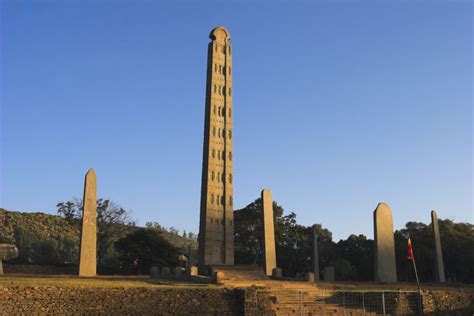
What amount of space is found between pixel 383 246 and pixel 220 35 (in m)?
17.5

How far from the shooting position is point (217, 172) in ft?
Result: 97.3

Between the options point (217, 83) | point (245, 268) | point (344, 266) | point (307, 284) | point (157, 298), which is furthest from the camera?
point (344, 266)

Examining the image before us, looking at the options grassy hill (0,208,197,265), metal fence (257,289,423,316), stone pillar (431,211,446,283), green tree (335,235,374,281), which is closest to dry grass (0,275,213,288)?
metal fence (257,289,423,316)

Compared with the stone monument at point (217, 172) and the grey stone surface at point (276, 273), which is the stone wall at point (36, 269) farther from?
the grey stone surface at point (276, 273)

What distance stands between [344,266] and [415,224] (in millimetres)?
13939

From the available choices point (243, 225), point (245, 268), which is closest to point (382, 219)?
point (245, 268)

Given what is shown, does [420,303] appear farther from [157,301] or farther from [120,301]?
[120,301]

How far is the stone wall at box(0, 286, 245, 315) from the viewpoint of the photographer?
14.5 meters

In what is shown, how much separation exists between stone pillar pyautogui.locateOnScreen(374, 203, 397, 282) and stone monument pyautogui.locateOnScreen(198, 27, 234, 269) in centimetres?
A: 958

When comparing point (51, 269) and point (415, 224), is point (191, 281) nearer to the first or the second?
point (51, 269)

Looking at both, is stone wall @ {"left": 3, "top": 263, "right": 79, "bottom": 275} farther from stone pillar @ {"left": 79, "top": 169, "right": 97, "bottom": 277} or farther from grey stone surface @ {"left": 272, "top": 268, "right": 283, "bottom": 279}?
grey stone surface @ {"left": 272, "top": 268, "right": 283, "bottom": 279}

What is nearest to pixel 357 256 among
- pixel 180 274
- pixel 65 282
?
pixel 180 274

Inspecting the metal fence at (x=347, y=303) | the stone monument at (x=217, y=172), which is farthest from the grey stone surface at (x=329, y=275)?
the metal fence at (x=347, y=303)

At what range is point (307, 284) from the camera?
70.1ft
